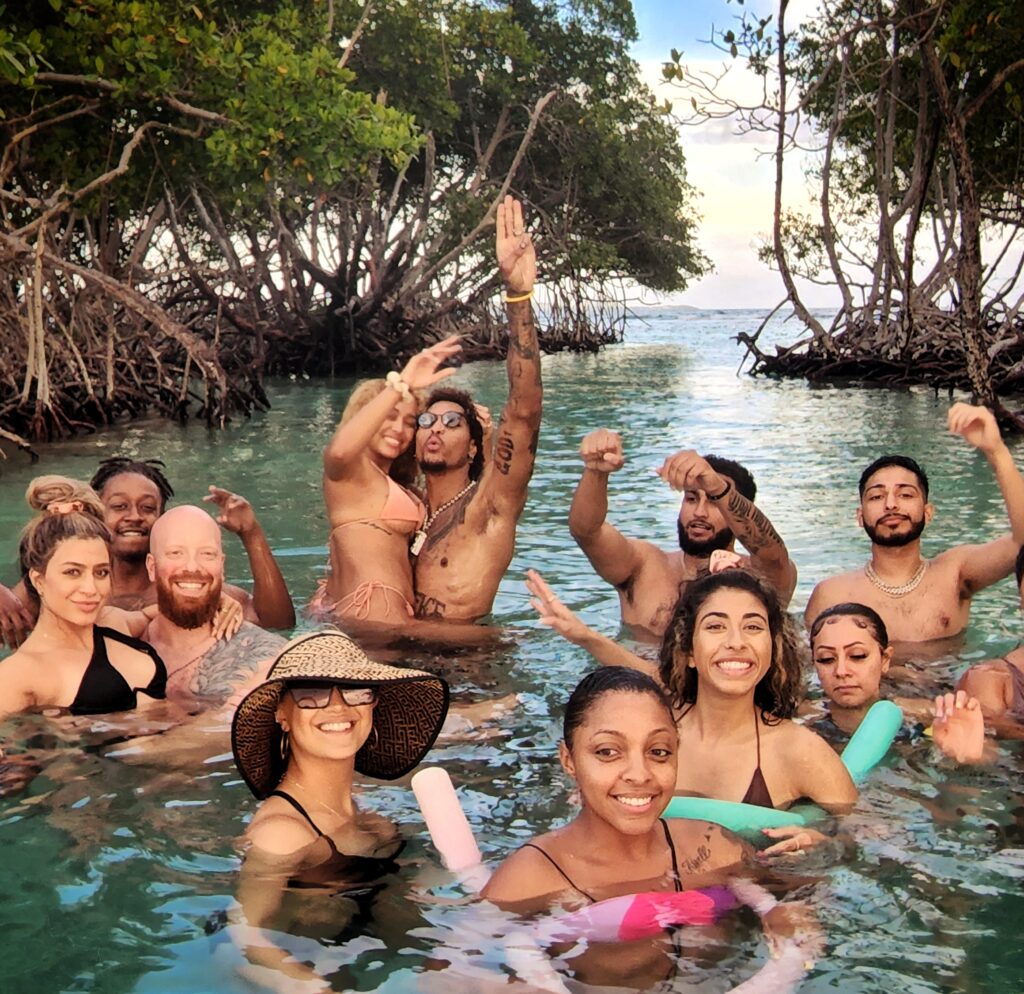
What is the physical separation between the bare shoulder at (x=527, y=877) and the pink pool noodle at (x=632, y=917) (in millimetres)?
92

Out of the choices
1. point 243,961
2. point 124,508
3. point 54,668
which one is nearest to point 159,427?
point 124,508

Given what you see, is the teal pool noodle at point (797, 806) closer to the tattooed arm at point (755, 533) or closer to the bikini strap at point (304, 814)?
the bikini strap at point (304, 814)

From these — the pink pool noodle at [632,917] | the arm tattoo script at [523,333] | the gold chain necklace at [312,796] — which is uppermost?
the arm tattoo script at [523,333]

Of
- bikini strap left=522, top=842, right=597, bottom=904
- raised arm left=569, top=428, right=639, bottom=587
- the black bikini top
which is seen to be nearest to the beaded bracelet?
raised arm left=569, top=428, right=639, bottom=587

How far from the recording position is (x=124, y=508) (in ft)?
21.6

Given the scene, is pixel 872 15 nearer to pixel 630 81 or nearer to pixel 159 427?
pixel 159 427

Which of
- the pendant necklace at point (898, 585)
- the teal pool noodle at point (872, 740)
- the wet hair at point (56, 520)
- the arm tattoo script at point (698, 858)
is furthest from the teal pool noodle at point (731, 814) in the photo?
the pendant necklace at point (898, 585)

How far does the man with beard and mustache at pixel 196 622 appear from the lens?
5.39 metres

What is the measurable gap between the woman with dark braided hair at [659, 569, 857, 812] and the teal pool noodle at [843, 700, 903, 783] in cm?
24

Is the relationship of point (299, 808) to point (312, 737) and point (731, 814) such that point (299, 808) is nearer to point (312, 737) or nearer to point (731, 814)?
point (312, 737)

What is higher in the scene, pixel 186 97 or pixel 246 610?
pixel 186 97

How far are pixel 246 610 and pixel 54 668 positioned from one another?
57.1 inches

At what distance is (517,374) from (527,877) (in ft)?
8.67

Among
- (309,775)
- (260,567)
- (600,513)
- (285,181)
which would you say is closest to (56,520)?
(260,567)
